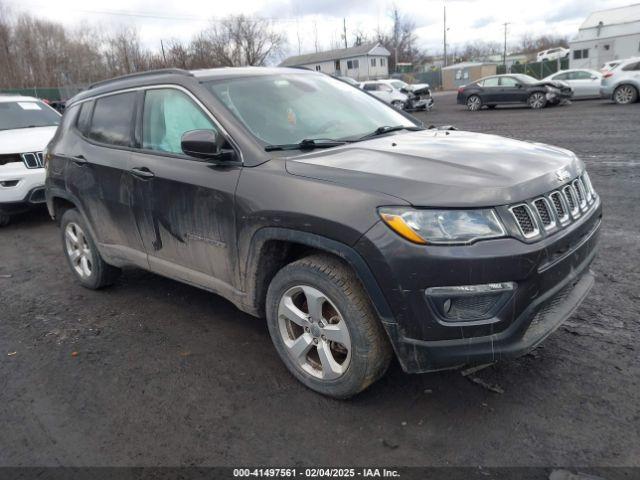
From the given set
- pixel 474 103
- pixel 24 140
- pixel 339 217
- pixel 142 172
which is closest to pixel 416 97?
pixel 474 103

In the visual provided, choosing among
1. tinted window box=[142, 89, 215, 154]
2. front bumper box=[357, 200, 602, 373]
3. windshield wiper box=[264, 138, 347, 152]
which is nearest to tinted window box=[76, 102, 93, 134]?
tinted window box=[142, 89, 215, 154]

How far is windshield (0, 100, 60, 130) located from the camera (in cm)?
874

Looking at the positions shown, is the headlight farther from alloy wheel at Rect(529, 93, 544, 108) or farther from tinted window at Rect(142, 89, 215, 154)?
alloy wheel at Rect(529, 93, 544, 108)

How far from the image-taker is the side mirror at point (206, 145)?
3.11 meters

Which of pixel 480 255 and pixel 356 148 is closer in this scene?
pixel 480 255

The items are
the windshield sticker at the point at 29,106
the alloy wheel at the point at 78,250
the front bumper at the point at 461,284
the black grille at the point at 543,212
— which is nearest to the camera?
the front bumper at the point at 461,284

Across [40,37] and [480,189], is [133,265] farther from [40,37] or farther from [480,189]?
[40,37]

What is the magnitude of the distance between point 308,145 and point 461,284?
138 centimetres

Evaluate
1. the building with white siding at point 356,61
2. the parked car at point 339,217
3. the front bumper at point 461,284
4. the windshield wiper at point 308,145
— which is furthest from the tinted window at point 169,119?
the building with white siding at point 356,61

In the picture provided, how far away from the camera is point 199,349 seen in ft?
12.1

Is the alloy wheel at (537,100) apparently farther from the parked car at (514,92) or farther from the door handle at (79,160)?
the door handle at (79,160)

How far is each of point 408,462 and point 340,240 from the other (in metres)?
1.10

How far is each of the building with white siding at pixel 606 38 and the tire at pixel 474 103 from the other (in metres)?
24.5

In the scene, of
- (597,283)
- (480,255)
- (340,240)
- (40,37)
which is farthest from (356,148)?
(40,37)
